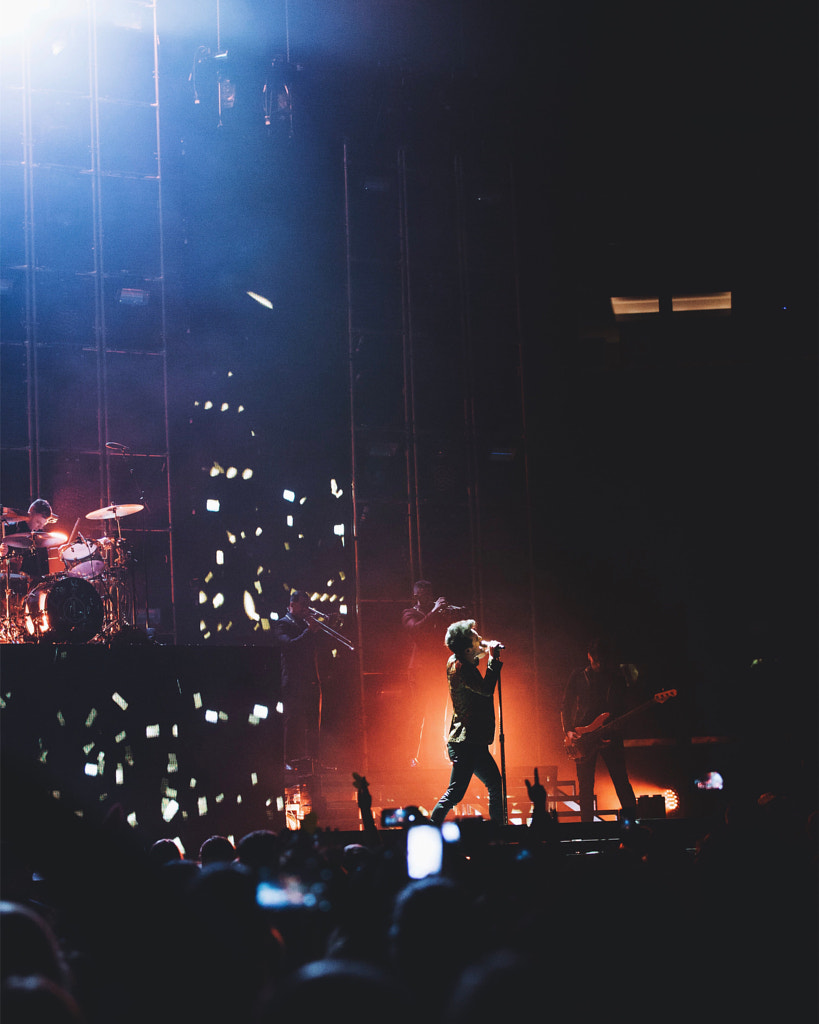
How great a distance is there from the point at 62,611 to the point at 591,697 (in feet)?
13.1

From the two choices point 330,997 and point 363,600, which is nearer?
point 330,997

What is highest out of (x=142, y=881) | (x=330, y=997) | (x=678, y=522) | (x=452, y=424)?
(x=452, y=424)

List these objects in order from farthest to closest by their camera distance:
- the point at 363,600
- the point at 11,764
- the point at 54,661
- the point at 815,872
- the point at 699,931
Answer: the point at 363,600
the point at 54,661
the point at 11,764
the point at 815,872
the point at 699,931

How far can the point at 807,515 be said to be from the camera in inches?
362

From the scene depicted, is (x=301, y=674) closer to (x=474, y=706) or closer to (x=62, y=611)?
(x=62, y=611)

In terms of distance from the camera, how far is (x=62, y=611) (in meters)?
6.45

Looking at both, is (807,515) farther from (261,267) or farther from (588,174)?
(261,267)

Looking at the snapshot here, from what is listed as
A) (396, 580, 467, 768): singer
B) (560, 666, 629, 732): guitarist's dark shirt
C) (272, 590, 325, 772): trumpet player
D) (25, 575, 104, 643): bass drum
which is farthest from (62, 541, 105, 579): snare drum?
(560, 666, 629, 732): guitarist's dark shirt

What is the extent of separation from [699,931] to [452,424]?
777 cm

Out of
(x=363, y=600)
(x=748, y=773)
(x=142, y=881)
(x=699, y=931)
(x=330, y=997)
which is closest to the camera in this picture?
(x=330, y=997)

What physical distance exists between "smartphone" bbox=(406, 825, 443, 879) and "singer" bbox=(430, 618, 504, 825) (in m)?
2.18

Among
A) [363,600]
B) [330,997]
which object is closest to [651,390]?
[363,600]

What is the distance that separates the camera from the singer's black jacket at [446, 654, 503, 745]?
5.52 metres

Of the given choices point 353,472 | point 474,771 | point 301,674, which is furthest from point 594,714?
point 353,472
